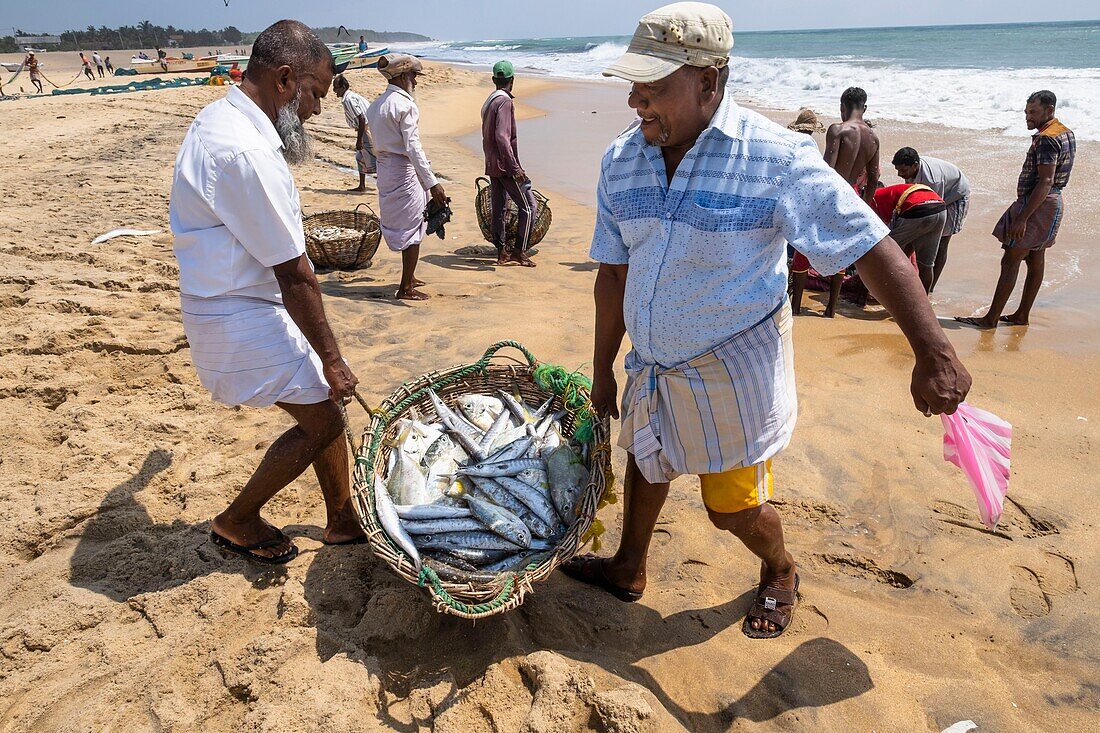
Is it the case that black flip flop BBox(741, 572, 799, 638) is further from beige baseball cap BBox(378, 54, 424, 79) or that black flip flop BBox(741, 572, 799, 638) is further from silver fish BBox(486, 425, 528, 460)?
beige baseball cap BBox(378, 54, 424, 79)

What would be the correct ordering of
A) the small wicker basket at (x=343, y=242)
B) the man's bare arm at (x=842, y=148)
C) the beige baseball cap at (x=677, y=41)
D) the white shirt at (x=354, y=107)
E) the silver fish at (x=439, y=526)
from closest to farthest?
the beige baseball cap at (x=677, y=41) < the silver fish at (x=439, y=526) < the man's bare arm at (x=842, y=148) < the small wicker basket at (x=343, y=242) < the white shirt at (x=354, y=107)

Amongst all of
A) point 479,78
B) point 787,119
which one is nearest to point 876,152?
point 787,119

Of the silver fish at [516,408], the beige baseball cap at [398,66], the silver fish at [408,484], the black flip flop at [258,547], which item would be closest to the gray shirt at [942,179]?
the beige baseball cap at [398,66]

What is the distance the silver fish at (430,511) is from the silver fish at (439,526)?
0.02m

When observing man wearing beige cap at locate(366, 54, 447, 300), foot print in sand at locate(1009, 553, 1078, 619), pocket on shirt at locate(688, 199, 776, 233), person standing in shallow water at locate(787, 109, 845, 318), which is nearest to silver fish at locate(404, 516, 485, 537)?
pocket on shirt at locate(688, 199, 776, 233)

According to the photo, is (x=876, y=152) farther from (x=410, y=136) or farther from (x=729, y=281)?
(x=729, y=281)

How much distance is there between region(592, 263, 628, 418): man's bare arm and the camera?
2598 mm

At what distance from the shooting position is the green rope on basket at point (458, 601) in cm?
232

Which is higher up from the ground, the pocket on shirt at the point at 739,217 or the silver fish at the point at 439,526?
the pocket on shirt at the point at 739,217

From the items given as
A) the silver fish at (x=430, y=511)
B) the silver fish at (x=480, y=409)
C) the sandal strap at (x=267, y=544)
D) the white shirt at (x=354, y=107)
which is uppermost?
the white shirt at (x=354, y=107)

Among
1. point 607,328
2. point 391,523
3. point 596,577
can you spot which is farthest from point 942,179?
point 391,523

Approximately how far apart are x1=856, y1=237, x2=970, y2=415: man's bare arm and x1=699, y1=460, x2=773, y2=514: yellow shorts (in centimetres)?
63

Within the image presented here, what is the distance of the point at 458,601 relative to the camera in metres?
2.39

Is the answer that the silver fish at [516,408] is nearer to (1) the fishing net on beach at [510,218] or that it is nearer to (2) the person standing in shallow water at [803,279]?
(2) the person standing in shallow water at [803,279]
